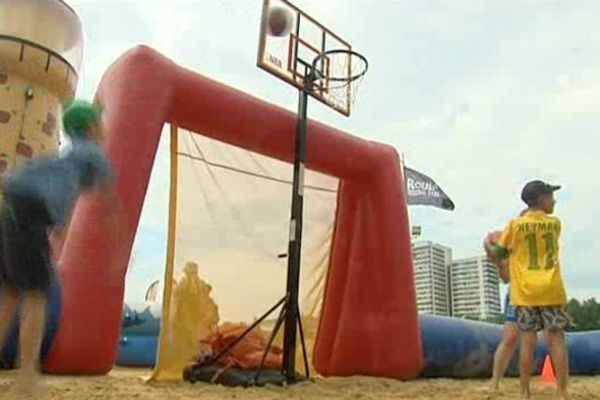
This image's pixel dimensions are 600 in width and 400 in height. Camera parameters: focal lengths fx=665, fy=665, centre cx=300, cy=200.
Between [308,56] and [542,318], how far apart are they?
3302 millimetres

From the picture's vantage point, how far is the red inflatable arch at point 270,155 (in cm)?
423

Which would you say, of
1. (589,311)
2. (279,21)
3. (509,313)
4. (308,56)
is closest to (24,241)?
(509,313)

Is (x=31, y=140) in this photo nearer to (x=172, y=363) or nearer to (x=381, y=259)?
(x=172, y=363)

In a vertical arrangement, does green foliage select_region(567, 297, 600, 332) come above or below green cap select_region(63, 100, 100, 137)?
above

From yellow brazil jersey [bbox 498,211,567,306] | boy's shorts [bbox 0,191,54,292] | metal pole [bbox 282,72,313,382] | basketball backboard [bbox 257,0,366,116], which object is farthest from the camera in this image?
basketball backboard [bbox 257,0,366,116]

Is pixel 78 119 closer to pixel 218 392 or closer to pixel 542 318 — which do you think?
pixel 218 392

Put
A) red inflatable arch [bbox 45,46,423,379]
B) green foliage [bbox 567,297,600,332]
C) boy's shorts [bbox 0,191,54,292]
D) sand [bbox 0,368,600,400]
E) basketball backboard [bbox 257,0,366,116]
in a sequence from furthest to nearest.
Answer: green foliage [bbox 567,297,600,332] < basketball backboard [bbox 257,0,366,116] < red inflatable arch [bbox 45,46,423,379] < sand [bbox 0,368,600,400] < boy's shorts [bbox 0,191,54,292]

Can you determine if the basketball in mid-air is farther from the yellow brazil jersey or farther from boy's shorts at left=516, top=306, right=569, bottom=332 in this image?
boy's shorts at left=516, top=306, right=569, bottom=332

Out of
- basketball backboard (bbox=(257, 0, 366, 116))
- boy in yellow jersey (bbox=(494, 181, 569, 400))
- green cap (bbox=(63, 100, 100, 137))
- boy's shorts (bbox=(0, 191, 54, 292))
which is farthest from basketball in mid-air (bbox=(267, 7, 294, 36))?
boy's shorts (bbox=(0, 191, 54, 292))

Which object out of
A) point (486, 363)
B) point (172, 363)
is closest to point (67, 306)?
point (172, 363)

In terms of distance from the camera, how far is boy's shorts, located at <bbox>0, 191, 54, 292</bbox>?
250 centimetres

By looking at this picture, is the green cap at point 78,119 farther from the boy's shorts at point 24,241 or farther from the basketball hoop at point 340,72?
the basketball hoop at point 340,72

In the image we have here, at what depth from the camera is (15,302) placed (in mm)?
2555

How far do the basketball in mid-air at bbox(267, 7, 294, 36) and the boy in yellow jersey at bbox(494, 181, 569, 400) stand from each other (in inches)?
107
